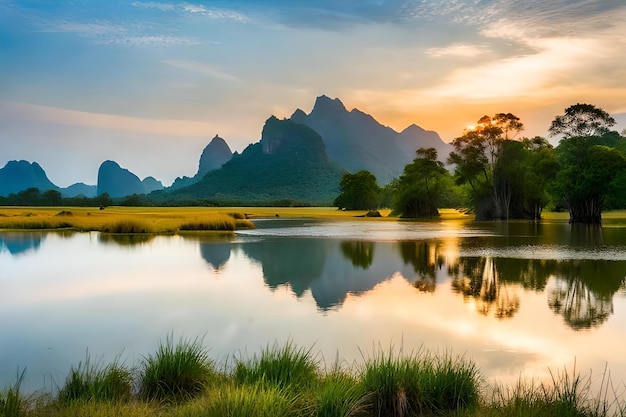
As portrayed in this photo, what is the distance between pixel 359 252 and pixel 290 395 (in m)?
21.9

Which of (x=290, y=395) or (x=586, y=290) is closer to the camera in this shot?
(x=290, y=395)

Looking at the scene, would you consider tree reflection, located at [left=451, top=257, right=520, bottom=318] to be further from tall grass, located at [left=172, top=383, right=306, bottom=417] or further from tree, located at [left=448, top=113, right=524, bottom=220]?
tree, located at [left=448, top=113, right=524, bottom=220]

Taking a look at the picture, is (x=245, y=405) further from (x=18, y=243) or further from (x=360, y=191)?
(x=360, y=191)

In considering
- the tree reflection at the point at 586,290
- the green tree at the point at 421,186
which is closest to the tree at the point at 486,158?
the green tree at the point at 421,186

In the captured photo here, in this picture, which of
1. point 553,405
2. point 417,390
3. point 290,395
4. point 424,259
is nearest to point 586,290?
point 424,259

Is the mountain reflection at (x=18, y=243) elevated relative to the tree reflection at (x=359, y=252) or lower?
elevated

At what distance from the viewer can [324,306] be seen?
1310cm

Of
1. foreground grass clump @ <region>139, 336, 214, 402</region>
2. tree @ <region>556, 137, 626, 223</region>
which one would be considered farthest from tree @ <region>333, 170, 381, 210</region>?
foreground grass clump @ <region>139, 336, 214, 402</region>

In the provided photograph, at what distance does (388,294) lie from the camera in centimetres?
1477

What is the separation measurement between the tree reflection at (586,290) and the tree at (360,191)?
87312 mm

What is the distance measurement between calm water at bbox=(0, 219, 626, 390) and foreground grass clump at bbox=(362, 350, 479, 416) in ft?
4.60

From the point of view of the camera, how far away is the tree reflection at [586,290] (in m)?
11.8

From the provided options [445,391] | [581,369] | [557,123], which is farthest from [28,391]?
[557,123]

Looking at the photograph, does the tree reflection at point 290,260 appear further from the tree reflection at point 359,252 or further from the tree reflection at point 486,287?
the tree reflection at point 486,287
